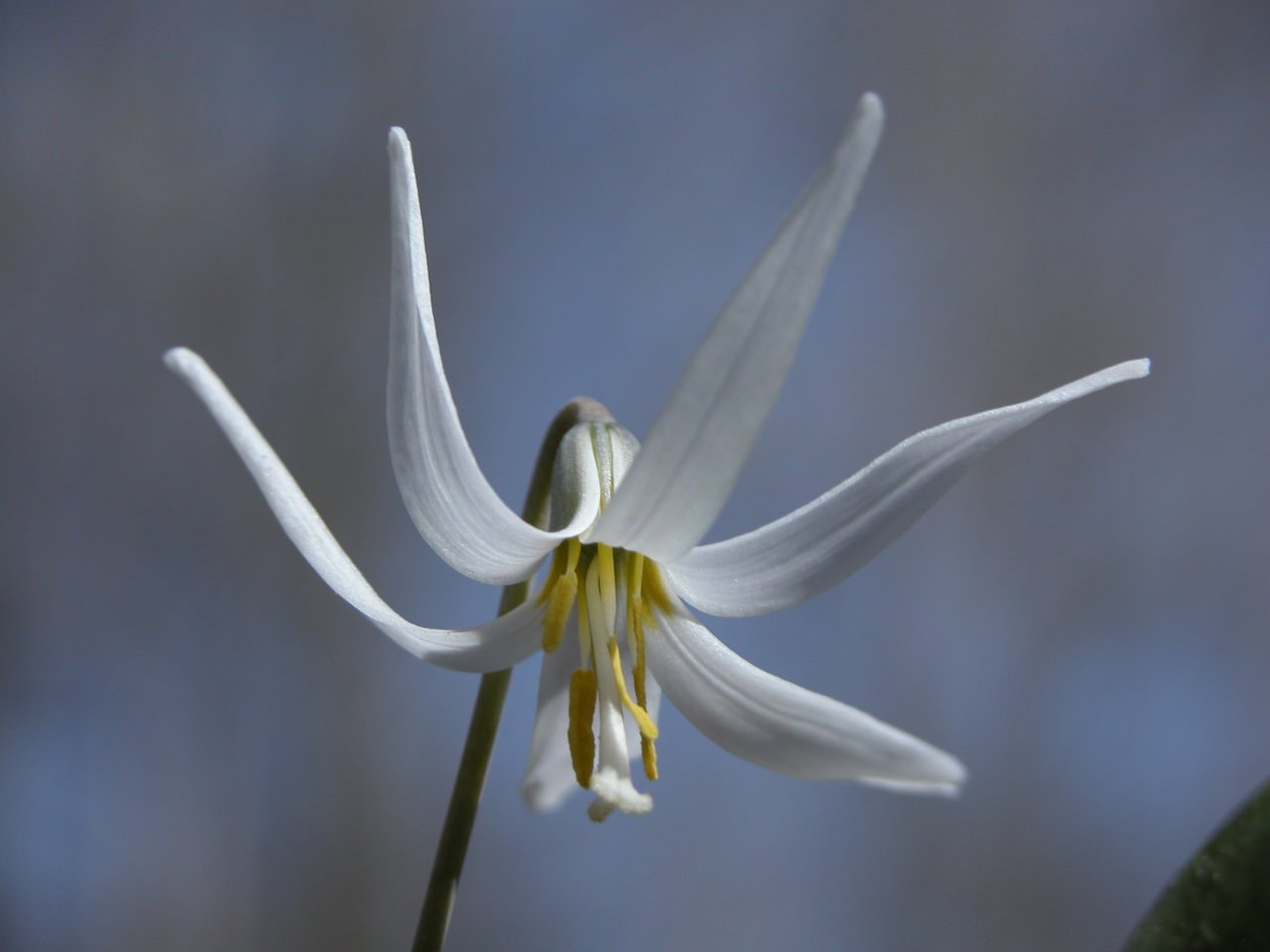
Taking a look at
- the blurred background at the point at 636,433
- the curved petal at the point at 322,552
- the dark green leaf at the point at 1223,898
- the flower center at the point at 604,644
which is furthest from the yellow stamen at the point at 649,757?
the blurred background at the point at 636,433

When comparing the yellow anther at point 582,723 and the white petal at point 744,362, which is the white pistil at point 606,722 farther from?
the white petal at point 744,362

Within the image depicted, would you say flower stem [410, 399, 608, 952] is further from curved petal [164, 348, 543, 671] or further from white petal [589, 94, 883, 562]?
white petal [589, 94, 883, 562]

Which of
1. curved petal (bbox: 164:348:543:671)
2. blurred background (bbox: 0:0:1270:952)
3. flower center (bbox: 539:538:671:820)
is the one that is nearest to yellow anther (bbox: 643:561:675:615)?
flower center (bbox: 539:538:671:820)

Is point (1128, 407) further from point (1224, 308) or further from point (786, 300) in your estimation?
point (786, 300)

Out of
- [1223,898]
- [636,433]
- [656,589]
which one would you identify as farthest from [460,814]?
[636,433]

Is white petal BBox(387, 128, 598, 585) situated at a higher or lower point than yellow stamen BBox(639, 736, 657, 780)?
higher

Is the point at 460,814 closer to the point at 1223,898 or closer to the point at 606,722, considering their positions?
the point at 606,722
